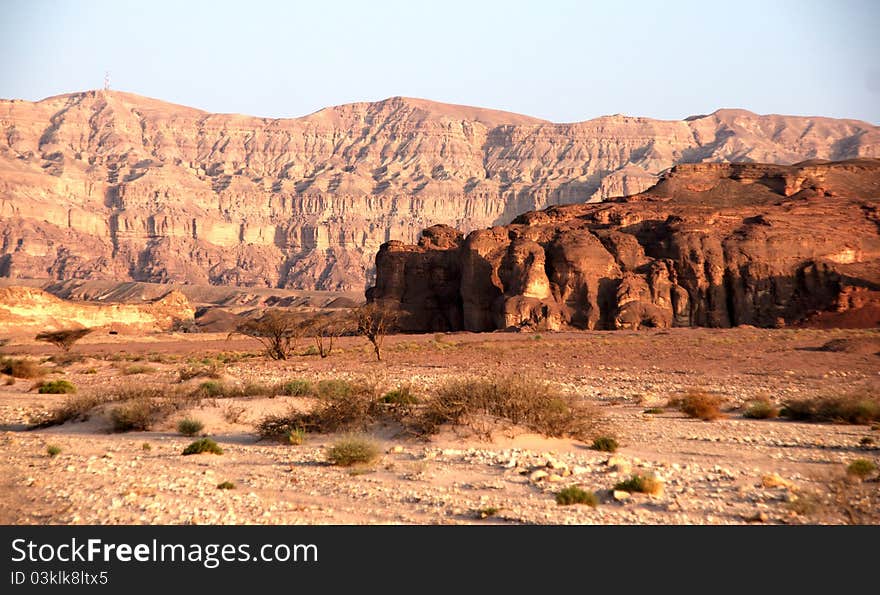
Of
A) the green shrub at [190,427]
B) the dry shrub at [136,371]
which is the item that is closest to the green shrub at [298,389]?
the green shrub at [190,427]

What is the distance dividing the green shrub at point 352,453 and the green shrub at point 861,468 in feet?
24.2

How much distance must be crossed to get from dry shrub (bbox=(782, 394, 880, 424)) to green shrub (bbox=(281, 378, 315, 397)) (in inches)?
478

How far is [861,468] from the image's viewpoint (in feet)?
42.6

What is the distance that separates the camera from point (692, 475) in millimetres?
13539

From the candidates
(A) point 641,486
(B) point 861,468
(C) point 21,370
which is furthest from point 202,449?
(C) point 21,370

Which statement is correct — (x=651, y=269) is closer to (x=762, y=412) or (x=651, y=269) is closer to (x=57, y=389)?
(x=762, y=412)

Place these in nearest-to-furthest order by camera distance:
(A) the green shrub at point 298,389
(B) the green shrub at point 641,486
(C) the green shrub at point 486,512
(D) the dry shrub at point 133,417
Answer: (C) the green shrub at point 486,512, (B) the green shrub at point 641,486, (D) the dry shrub at point 133,417, (A) the green shrub at point 298,389

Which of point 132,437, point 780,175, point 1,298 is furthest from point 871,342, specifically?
point 1,298

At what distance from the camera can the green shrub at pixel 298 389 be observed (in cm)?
2381

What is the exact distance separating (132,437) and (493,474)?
9291 millimetres

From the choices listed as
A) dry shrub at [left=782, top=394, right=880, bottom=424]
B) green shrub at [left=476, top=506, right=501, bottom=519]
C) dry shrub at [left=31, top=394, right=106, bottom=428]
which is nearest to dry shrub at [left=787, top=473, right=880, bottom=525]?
green shrub at [left=476, top=506, right=501, bottom=519]

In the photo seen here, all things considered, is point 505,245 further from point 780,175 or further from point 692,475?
point 692,475

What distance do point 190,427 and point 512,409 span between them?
7223 millimetres

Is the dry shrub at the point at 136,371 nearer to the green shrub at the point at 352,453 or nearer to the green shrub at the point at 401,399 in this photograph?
the green shrub at the point at 401,399
